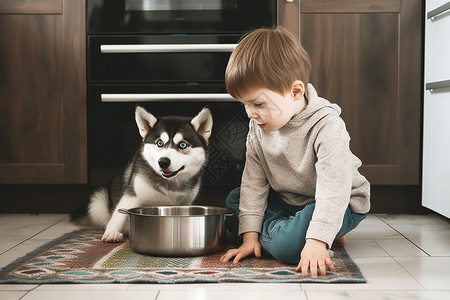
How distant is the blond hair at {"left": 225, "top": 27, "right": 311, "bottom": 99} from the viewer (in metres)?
1.50

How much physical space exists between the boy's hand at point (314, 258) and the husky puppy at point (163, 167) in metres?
0.66

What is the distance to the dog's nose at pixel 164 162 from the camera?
74.8 inches

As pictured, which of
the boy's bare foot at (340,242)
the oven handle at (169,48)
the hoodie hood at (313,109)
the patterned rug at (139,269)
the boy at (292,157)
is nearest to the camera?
the patterned rug at (139,269)

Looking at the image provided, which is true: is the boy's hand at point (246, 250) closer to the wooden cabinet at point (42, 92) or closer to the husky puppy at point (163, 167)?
the husky puppy at point (163, 167)

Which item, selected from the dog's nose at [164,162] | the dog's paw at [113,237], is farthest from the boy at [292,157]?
the dog's paw at [113,237]

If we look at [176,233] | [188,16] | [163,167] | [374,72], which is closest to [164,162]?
[163,167]

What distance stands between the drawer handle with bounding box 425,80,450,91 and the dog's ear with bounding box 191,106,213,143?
88cm

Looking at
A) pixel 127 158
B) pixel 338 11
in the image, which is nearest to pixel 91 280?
pixel 127 158

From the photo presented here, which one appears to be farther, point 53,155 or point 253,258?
point 53,155

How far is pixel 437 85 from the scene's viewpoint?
2.21m

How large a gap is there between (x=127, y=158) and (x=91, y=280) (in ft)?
3.57

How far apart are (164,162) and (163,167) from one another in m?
0.02

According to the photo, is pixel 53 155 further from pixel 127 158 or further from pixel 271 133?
pixel 271 133

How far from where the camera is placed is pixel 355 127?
2441mm
